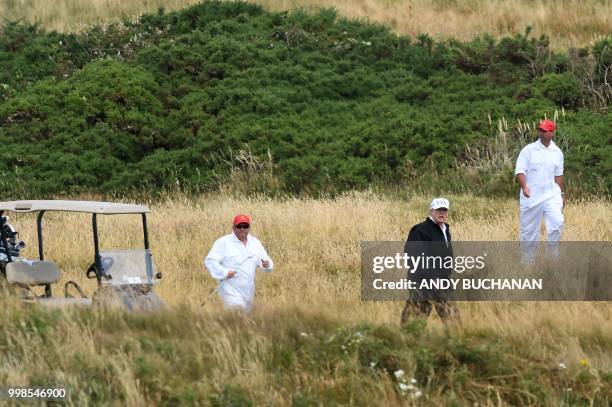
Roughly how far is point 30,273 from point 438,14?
833 inches

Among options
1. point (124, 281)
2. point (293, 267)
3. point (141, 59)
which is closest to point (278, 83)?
point (141, 59)

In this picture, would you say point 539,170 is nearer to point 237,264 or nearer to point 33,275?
point 237,264

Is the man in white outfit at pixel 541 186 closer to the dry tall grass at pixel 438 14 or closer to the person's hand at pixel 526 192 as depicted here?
the person's hand at pixel 526 192

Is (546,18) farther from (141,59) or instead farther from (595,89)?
(141,59)

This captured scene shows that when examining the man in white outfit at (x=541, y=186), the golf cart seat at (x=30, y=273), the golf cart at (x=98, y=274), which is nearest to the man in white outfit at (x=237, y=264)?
the golf cart at (x=98, y=274)

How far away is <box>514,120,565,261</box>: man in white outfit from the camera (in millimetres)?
14953

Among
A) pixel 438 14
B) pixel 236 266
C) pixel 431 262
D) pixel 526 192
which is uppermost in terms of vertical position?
pixel 438 14

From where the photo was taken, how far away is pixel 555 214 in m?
14.9

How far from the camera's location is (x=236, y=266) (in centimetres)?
1224

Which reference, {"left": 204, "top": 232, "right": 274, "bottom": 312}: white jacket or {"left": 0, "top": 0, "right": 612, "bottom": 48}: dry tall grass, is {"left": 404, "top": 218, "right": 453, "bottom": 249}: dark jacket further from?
{"left": 0, "top": 0, "right": 612, "bottom": 48}: dry tall grass

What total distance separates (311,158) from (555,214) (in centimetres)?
950

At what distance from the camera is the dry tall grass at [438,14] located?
30.6 meters

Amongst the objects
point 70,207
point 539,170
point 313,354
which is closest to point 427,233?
point 313,354

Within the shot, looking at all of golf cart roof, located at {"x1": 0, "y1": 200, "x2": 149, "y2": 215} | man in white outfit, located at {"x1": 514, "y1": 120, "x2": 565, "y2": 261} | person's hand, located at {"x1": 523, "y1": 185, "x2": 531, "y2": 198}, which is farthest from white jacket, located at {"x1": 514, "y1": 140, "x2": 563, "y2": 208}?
golf cart roof, located at {"x1": 0, "y1": 200, "x2": 149, "y2": 215}
